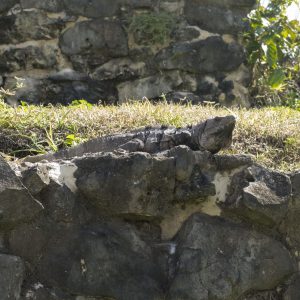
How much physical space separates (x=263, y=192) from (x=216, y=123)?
39cm

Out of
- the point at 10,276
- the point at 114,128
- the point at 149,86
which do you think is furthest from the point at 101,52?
the point at 10,276

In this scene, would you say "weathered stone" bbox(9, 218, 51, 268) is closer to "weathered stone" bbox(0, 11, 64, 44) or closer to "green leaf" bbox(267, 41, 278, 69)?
"weathered stone" bbox(0, 11, 64, 44)

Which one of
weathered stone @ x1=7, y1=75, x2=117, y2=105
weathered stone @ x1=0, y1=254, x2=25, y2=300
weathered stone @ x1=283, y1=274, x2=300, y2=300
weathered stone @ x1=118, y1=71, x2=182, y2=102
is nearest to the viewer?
weathered stone @ x1=0, y1=254, x2=25, y2=300

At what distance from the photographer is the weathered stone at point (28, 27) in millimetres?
5332

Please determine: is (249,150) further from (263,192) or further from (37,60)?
(37,60)

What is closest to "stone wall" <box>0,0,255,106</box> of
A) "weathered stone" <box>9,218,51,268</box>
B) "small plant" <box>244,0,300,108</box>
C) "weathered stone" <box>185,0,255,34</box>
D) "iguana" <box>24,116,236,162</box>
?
"weathered stone" <box>185,0,255,34</box>

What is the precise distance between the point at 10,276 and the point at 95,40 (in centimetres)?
332

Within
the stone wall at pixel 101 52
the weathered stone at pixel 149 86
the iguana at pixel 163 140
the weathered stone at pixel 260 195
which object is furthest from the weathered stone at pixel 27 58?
the weathered stone at pixel 260 195

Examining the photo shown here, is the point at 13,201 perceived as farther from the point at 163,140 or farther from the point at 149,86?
the point at 149,86

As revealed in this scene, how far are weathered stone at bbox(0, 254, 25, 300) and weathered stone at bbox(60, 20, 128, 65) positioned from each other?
10.6 feet

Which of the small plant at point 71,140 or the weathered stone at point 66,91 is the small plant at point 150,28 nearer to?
the weathered stone at point 66,91

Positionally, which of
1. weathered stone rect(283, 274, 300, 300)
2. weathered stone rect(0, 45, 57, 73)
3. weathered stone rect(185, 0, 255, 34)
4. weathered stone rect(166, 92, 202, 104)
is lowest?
weathered stone rect(283, 274, 300, 300)

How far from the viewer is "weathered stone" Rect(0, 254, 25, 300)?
7.52ft

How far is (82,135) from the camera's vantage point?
127 inches
